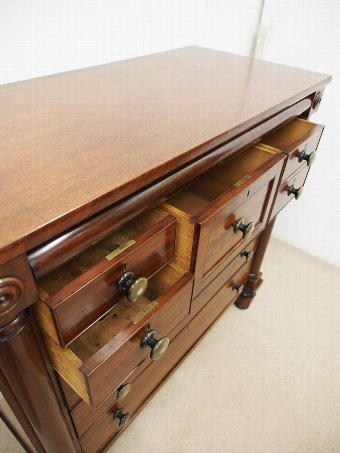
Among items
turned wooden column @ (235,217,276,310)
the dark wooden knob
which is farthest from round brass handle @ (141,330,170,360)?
turned wooden column @ (235,217,276,310)

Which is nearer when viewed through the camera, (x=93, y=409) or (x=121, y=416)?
(x=93, y=409)

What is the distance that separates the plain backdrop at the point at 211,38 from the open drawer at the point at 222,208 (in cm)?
40

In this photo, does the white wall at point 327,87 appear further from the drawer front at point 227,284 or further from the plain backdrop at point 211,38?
the drawer front at point 227,284

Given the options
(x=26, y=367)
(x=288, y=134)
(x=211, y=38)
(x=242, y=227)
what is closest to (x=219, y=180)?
(x=242, y=227)

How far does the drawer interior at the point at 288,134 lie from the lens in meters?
0.79

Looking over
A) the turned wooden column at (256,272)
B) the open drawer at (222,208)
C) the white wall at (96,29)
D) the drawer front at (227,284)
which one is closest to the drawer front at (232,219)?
the open drawer at (222,208)

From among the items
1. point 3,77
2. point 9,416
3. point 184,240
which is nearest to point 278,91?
point 184,240

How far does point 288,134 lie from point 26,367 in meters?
0.75

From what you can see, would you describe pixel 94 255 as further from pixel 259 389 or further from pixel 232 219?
pixel 259 389

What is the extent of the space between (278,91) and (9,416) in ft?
3.03

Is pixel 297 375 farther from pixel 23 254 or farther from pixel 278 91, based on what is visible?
pixel 23 254

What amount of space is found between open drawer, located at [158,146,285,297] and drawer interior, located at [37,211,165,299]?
43mm

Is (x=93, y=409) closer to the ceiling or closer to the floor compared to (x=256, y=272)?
closer to the ceiling

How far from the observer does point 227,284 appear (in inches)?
33.2
